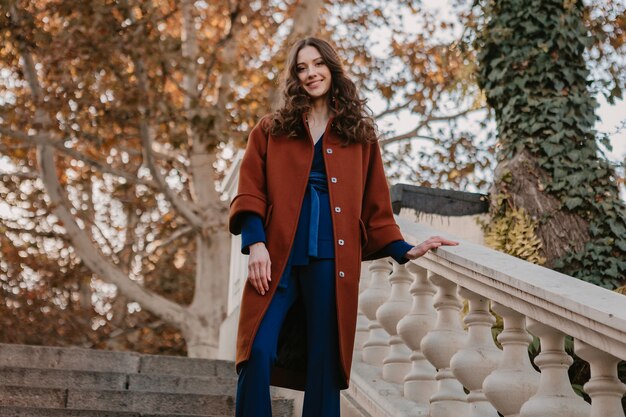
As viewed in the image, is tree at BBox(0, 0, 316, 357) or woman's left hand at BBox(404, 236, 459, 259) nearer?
woman's left hand at BBox(404, 236, 459, 259)

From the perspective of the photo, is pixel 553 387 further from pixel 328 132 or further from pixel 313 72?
pixel 313 72

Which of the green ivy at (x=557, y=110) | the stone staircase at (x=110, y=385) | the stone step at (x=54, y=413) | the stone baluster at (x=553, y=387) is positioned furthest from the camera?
the green ivy at (x=557, y=110)

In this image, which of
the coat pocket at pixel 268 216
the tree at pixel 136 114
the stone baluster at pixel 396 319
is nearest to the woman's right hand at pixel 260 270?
the coat pocket at pixel 268 216

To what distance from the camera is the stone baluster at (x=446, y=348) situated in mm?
3639

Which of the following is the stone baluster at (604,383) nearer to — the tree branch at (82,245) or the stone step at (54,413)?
the stone step at (54,413)

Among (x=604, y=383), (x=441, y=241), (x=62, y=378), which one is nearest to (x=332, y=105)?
(x=441, y=241)

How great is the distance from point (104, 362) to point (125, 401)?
104 centimetres

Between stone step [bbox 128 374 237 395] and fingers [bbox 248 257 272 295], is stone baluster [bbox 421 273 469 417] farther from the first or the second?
stone step [bbox 128 374 237 395]

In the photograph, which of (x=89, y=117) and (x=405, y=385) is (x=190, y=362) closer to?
(x=405, y=385)

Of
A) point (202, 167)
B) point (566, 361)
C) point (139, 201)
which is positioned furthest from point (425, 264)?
point (139, 201)

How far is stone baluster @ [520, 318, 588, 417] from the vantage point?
2.74 m

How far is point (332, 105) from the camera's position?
3.59 m

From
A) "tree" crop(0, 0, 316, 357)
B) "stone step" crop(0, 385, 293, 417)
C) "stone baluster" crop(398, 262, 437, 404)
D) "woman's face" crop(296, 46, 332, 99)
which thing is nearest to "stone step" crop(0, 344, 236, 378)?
"stone step" crop(0, 385, 293, 417)

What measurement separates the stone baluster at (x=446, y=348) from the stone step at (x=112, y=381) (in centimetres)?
204
